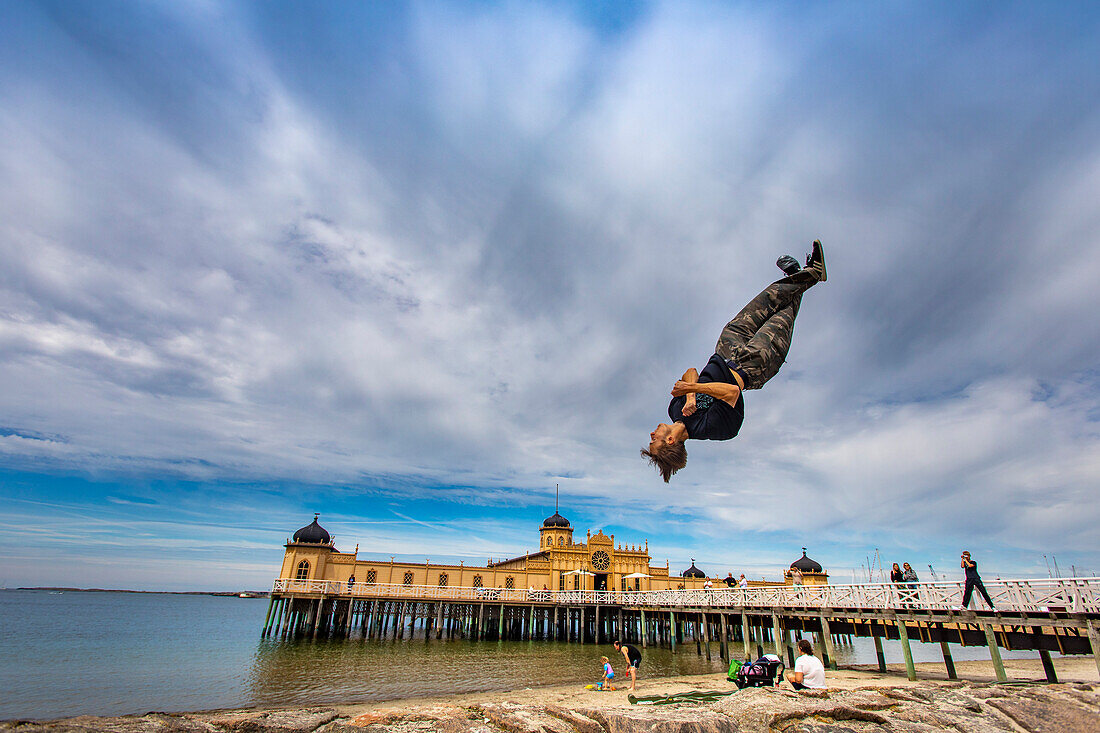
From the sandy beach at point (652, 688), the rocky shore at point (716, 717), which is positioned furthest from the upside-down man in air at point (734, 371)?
the sandy beach at point (652, 688)

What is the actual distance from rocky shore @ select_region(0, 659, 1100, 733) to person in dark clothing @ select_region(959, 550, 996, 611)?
4.66m

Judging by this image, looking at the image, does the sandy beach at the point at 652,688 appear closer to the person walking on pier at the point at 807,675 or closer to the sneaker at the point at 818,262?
the person walking on pier at the point at 807,675

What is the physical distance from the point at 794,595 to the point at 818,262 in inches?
678

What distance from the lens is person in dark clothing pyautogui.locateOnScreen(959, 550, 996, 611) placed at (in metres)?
11.1

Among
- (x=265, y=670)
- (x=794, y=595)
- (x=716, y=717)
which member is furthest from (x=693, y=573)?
(x=716, y=717)

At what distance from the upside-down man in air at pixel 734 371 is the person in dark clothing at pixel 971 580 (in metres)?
10.4

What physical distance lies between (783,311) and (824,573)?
43569mm

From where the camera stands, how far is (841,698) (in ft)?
19.4

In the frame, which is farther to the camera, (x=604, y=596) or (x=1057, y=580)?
(x=604, y=596)

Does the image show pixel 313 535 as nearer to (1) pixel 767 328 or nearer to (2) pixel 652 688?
(2) pixel 652 688

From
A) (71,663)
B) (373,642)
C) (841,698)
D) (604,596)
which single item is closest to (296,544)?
(373,642)

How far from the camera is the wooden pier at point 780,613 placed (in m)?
10.6

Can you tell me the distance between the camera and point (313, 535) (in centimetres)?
3142

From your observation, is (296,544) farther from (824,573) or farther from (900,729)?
(824,573)
